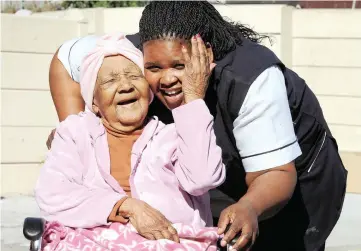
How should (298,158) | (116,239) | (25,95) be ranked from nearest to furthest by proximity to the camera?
(116,239)
(298,158)
(25,95)

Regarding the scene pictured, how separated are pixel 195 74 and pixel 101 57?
1.54ft

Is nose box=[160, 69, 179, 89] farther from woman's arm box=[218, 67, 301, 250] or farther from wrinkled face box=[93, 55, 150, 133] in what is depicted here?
woman's arm box=[218, 67, 301, 250]

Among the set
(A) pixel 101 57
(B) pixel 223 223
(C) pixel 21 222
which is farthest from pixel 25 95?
(B) pixel 223 223

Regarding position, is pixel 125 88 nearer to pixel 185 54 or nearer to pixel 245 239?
pixel 185 54

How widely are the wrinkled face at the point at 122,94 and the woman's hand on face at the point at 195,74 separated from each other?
0.27m

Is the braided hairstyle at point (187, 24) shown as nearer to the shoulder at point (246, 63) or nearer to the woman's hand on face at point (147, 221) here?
the shoulder at point (246, 63)

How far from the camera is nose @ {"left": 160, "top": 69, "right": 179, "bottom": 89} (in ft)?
9.45

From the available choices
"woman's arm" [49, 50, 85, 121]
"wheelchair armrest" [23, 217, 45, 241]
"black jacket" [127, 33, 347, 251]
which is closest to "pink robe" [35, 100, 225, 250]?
"wheelchair armrest" [23, 217, 45, 241]

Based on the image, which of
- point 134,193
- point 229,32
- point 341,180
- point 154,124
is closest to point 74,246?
point 134,193

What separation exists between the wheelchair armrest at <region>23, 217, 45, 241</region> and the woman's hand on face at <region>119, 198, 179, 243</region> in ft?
0.95

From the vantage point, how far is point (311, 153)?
11.1 ft

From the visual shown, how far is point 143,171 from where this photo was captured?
2.97 meters

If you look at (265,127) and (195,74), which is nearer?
(195,74)

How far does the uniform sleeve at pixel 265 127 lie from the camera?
2906 mm
